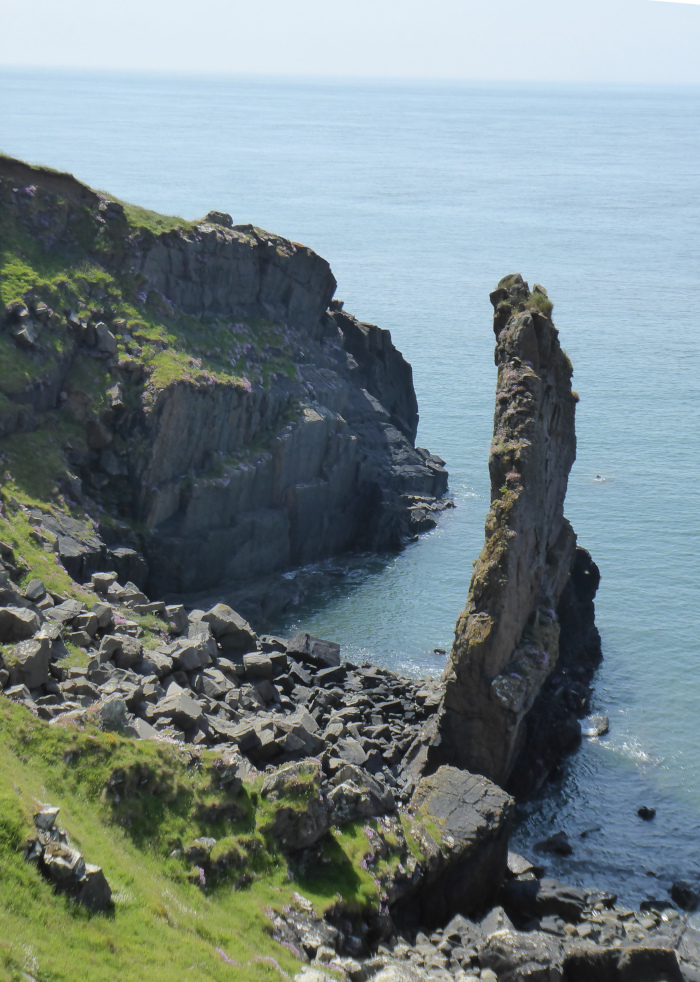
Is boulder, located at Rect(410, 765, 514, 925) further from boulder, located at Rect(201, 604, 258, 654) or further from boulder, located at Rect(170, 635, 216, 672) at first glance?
boulder, located at Rect(201, 604, 258, 654)

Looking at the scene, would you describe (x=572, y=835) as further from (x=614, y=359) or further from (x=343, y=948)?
(x=614, y=359)

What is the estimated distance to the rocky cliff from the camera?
65562 mm

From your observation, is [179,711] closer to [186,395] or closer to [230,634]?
[230,634]

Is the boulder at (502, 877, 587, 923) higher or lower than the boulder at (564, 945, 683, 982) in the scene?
lower

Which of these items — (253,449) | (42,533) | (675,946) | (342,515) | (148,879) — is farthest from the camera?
(342,515)

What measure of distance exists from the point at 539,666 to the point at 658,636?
2068 cm

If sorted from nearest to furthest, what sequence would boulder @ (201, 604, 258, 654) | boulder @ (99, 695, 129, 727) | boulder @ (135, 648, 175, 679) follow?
boulder @ (99, 695, 129, 727), boulder @ (135, 648, 175, 679), boulder @ (201, 604, 258, 654)

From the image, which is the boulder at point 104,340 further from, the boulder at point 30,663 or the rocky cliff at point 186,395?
the boulder at point 30,663

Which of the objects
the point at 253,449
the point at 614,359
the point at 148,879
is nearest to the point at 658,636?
the point at 253,449

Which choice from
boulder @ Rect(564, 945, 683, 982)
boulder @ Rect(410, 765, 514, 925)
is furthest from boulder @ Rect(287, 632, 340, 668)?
boulder @ Rect(564, 945, 683, 982)

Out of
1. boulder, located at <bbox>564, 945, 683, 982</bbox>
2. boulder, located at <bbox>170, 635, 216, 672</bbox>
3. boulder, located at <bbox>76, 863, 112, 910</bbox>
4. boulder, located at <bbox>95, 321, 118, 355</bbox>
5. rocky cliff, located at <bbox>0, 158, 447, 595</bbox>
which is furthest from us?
boulder, located at <bbox>95, 321, 118, 355</bbox>

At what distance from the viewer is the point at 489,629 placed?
4703cm

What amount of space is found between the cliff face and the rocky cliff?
20.5 metres

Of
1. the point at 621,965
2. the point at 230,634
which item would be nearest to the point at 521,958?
the point at 621,965
